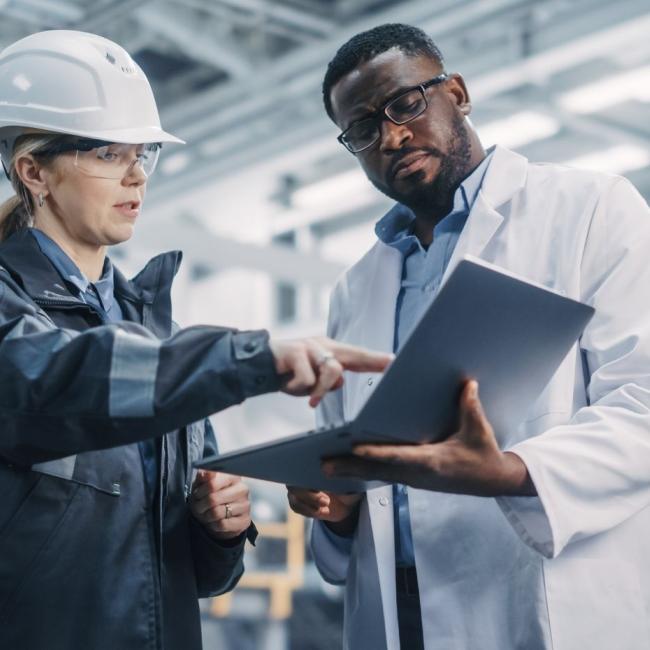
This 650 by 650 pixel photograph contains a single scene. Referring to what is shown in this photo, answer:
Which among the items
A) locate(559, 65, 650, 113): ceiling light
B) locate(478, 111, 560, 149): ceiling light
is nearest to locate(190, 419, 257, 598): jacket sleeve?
locate(559, 65, 650, 113): ceiling light

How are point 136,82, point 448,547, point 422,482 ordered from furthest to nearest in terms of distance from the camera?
1. point 136,82
2. point 448,547
3. point 422,482

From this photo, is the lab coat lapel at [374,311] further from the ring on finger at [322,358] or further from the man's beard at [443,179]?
the ring on finger at [322,358]

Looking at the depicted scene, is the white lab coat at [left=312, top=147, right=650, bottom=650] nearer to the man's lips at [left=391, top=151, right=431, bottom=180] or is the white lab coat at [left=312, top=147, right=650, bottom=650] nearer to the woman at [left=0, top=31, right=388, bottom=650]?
the man's lips at [left=391, top=151, right=431, bottom=180]

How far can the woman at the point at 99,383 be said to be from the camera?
1.20 metres

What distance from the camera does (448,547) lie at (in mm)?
1515

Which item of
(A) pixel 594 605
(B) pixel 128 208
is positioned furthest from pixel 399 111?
(A) pixel 594 605

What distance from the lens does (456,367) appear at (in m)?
1.19

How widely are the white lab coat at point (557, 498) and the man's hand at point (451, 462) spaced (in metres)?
0.08

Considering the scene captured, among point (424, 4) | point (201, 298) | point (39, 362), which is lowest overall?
point (39, 362)

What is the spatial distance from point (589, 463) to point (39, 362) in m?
0.74

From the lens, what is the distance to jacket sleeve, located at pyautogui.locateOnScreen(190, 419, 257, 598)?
161 cm

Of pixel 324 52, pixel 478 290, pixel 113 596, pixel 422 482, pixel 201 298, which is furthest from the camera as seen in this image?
pixel 201 298

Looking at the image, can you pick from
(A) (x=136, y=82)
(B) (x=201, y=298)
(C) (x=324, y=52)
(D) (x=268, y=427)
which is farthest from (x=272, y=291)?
(A) (x=136, y=82)

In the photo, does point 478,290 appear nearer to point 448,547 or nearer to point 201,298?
point 448,547
